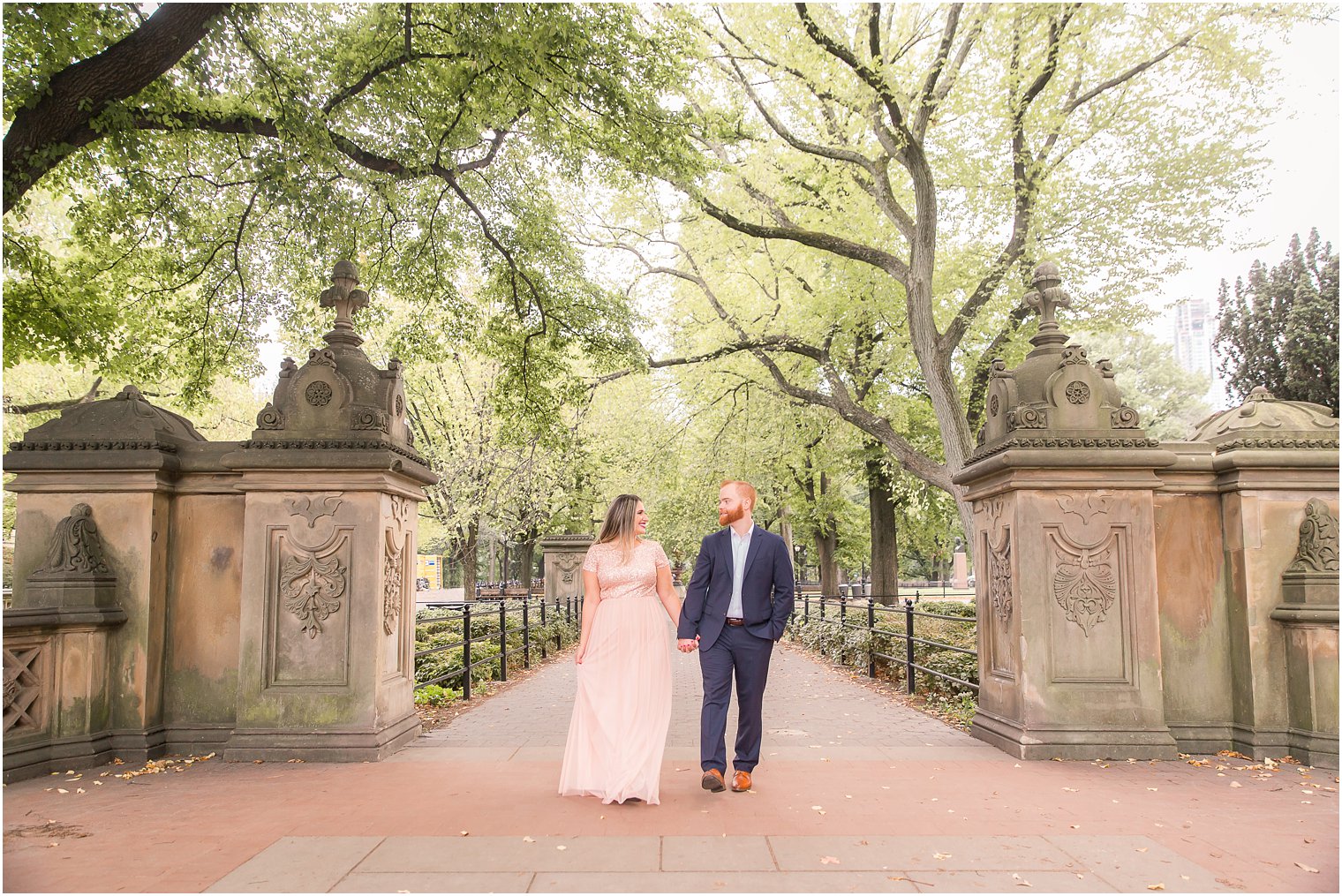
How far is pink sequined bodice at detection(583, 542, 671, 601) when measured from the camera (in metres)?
5.70

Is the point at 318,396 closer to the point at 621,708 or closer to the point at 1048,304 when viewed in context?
the point at 621,708

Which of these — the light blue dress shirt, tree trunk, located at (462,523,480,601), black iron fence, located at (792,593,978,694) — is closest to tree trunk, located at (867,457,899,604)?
black iron fence, located at (792,593,978,694)

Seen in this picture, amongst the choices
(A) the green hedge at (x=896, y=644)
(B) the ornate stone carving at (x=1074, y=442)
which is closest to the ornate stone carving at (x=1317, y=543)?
(B) the ornate stone carving at (x=1074, y=442)

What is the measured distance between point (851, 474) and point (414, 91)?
59.1 ft

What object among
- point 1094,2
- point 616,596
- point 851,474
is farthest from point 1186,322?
point 616,596

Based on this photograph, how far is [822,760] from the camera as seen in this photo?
21.6 feet

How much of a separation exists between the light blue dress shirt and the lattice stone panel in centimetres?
530

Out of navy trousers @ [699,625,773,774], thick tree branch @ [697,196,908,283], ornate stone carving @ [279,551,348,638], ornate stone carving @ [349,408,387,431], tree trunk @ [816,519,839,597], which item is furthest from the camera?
tree trunk @ [816,519,839,597]

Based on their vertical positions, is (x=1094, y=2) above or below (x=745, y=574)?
above

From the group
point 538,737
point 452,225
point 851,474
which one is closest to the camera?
point 538,737

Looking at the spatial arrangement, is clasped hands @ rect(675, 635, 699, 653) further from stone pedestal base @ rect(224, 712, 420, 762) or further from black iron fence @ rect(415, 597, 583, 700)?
black iron fence @ rect(415, 597, 583, 700)

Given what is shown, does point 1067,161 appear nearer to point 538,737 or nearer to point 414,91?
point 414,91

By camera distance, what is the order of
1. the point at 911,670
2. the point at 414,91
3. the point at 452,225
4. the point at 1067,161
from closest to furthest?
the point at 414,91
the point at 911,670
the point at 452,225
the point at 1067,161

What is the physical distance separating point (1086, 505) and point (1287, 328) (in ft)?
88.7
